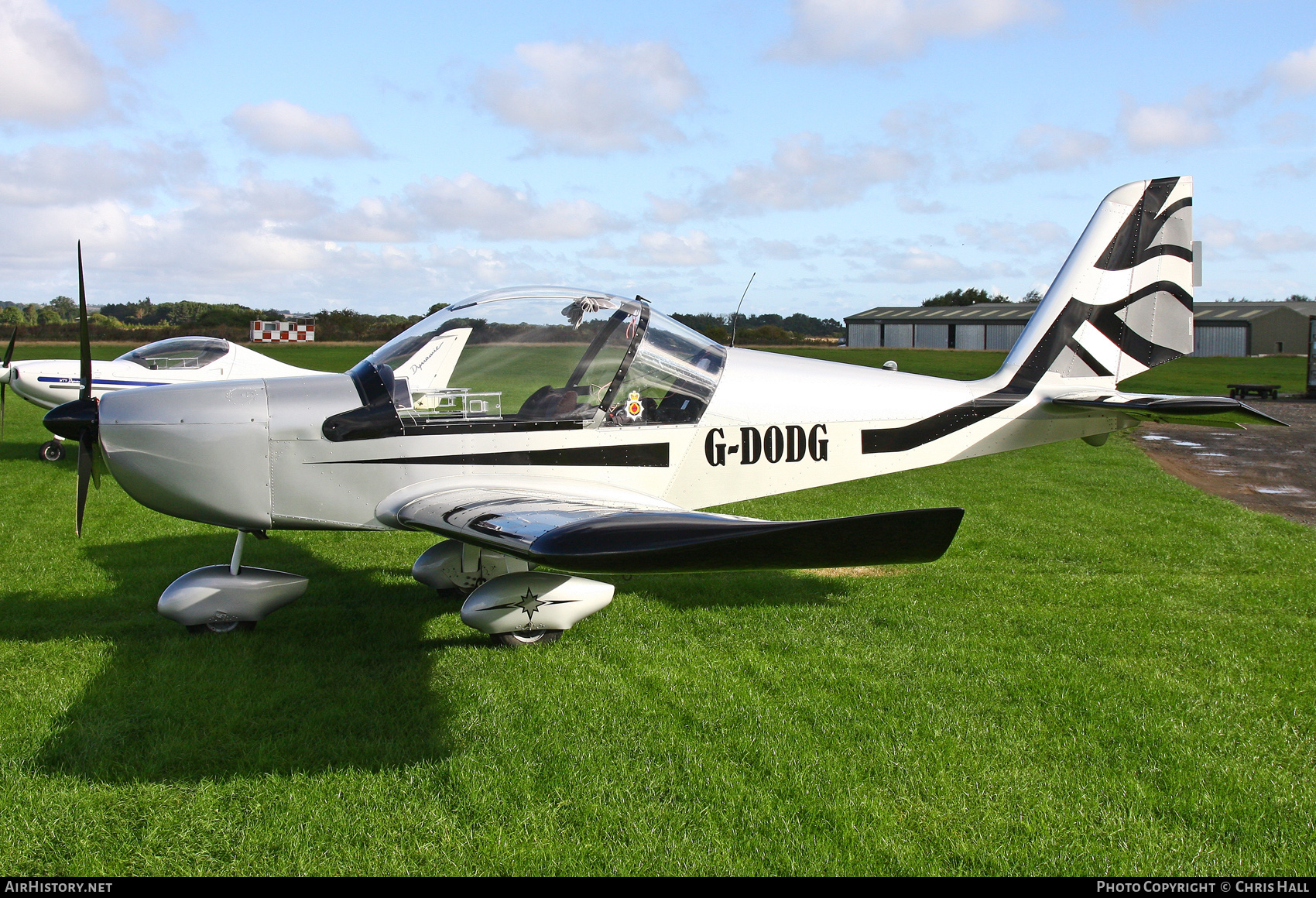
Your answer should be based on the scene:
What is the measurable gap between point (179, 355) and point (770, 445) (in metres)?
12.2

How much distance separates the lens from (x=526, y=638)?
5.45 meters

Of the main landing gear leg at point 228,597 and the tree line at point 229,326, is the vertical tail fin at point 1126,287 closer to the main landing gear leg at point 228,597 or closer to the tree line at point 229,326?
the main landing gear leg at point 228,597

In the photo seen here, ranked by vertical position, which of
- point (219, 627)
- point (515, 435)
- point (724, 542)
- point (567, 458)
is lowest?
point (219, 627)

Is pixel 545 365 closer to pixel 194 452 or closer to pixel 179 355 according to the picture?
pixel 194 452

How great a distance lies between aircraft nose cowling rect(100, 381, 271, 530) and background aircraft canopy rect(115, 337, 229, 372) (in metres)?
10.0

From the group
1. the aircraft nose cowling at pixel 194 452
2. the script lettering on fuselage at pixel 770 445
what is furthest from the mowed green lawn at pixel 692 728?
the script lettering on fuselage at pixel 770 445

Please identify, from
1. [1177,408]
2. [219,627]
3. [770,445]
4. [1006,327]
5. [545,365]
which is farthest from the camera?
[1006,327]

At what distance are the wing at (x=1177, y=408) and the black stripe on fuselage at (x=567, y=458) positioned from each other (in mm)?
3301

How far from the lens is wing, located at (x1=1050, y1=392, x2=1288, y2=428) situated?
18.9ft

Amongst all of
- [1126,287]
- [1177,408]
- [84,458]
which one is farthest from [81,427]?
[1126,287]

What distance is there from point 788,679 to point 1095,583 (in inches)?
127

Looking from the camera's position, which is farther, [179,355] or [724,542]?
[179,355]

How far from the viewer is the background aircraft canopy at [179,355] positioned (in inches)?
563
